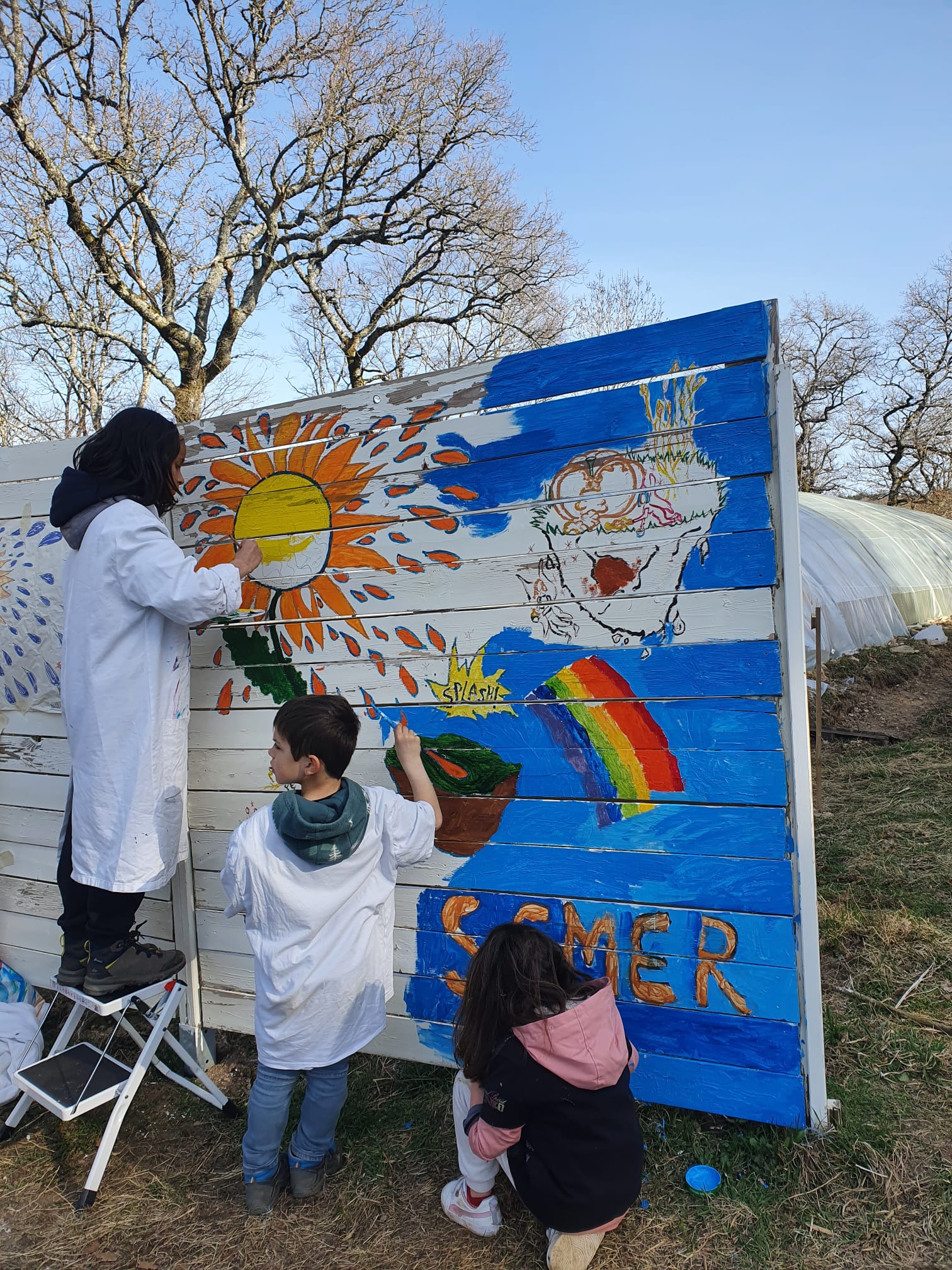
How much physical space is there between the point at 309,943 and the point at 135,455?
159cm

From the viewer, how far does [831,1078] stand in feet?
8.77

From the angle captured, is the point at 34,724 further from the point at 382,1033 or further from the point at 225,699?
the point at 382,1033

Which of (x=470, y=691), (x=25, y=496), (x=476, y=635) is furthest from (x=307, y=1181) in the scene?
(x=25, y=496)

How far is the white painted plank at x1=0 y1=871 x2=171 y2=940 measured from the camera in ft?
Answer: 10.8

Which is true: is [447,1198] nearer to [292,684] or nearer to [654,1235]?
[654,1235]

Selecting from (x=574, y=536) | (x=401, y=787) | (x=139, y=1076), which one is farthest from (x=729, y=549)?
(x=139, y=1076)

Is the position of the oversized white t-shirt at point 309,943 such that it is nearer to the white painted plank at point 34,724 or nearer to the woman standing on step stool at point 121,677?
the woman standing on step stool at point 121,677

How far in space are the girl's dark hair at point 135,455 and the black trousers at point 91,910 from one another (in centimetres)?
109

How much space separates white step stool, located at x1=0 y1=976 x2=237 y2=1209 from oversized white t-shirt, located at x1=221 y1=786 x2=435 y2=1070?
1.85 feet

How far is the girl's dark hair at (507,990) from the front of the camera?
6.94 feet

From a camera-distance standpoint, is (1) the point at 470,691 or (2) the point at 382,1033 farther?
(2) the point at 382,1033

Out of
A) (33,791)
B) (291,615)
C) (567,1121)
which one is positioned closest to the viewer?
(567,1121)

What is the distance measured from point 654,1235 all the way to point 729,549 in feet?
5.90

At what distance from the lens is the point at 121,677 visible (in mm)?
2580
